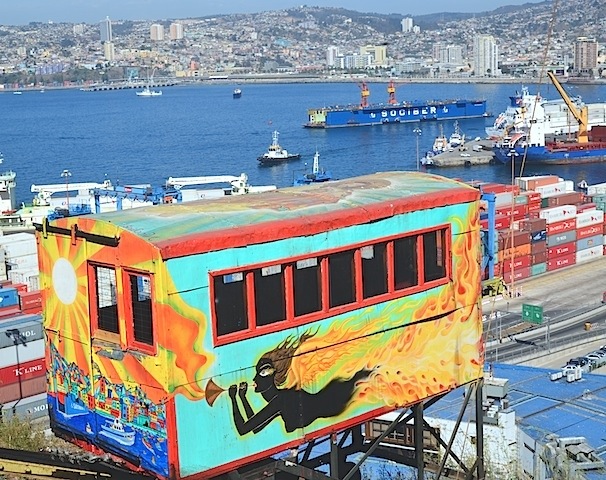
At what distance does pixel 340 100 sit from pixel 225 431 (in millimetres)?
117224

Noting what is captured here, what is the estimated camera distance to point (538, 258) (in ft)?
83.8

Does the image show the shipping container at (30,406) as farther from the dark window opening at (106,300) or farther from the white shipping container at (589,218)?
the white shipping container at (589,218)

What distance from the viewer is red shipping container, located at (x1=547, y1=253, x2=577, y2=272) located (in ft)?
85.5

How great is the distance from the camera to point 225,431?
4.63m

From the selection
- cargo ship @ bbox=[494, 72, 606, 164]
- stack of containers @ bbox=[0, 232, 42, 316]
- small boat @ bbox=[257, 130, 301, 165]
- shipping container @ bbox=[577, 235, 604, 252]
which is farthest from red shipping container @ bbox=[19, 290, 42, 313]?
cargo ship @ bbox=[494, 72, 606, 164]

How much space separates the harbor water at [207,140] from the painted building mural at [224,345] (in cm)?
4183

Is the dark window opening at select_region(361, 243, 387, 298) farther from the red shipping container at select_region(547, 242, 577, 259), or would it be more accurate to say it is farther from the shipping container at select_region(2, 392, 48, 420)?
the red shipping container at select_region(547, 242, 577, 259)

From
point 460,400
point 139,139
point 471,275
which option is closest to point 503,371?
point 460,400

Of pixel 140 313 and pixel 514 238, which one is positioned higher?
pixel 140 313

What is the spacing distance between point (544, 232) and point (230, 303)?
22011 mm

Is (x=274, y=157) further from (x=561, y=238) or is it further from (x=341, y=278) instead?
(x=341, y=278)

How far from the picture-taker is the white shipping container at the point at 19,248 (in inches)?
952

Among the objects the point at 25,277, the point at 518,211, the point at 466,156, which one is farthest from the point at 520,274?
the point at 466,156

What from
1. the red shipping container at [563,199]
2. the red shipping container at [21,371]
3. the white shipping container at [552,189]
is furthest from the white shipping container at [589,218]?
the red shipping container at [21,371]
